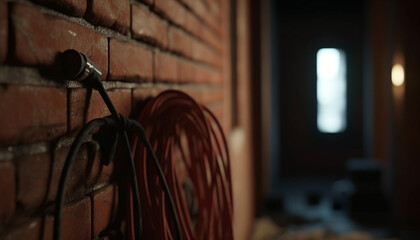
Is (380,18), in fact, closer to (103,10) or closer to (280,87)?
(280,87)

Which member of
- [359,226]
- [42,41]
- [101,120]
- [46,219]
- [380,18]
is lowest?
[359,226]

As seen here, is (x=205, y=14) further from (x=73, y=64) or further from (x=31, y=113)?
(x=31, y=113)

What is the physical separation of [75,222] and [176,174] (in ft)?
1.40

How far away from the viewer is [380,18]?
22.4ft

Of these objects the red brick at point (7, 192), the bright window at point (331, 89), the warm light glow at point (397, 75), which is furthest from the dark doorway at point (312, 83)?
the red brick at point (7, 192)

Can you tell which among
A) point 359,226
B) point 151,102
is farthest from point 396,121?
point 151,102

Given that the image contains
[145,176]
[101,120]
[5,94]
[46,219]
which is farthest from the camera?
[145,176]

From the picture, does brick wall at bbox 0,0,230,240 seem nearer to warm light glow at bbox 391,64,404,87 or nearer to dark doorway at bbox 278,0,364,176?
warm light glow at bbox 391,64,404,87

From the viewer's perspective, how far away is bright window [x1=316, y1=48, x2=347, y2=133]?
8.83 m

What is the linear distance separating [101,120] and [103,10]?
216mm

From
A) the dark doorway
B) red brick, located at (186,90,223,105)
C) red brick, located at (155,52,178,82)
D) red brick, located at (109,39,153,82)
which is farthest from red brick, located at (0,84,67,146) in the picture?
the dark doorway

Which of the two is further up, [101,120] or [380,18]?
[380,18]

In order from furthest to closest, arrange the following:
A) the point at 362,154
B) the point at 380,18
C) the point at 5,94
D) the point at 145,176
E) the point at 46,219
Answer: the point at 362,154
the point at 380,18
the point at 145,176
the point at 46,219
the point at 5,94

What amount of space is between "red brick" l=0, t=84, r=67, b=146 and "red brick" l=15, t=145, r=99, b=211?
0.09 ft
